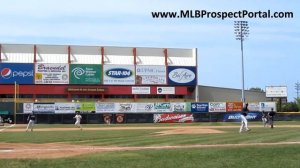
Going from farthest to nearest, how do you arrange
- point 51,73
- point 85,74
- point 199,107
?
1. point 85,74
2. point 51,73
3. point 199,107

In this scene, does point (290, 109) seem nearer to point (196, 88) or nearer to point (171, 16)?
point (196, 88)

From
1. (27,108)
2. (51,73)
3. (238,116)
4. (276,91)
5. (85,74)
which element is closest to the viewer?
(27,108)

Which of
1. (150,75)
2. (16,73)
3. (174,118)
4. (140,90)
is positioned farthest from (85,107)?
(150,75)

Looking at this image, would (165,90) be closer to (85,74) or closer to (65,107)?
(85,74)

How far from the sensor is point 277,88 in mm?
96000

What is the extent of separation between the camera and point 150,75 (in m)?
83.9

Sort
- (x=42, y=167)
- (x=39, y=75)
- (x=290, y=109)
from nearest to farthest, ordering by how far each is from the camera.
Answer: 1. (x=42, y=167)
2. (x=39, y=75)
3. (x=290, y=109)

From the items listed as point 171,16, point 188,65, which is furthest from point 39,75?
point 171,16

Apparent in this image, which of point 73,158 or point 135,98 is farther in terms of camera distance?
point 135,98

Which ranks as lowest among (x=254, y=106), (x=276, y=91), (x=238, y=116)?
(x=238, y=116)

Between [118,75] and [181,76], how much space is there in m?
10.8

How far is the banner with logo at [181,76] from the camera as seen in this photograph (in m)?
84.5

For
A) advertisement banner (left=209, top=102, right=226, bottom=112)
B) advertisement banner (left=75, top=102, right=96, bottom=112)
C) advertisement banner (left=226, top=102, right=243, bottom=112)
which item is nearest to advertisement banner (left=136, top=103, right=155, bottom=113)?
advertisement banner (left=75, top=102, right=96, bottom=112)

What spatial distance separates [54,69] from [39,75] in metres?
2.57
